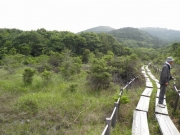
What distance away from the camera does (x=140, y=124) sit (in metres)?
4.57

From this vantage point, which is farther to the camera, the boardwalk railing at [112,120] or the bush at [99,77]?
the bush at [99,77]

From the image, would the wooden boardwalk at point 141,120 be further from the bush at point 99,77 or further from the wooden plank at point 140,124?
the bush at point 99,77

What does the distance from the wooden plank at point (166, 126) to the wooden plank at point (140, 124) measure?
1.43 feet

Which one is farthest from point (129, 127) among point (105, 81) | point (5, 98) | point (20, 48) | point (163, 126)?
point (20, 48)

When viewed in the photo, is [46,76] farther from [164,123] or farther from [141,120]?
[164,123]

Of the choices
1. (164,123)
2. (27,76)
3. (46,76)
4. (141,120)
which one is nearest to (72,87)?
(46,76)

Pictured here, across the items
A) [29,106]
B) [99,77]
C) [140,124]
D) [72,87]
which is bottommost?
[29,106]

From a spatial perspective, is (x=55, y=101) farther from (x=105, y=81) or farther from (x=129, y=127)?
(x=129, y=127)

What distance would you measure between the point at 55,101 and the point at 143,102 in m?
4.20

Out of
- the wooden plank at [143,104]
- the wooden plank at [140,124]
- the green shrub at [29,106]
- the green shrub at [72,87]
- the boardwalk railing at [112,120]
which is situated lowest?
the green shrub at [29,106]

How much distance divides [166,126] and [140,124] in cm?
75

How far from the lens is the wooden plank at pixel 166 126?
14.0 ft

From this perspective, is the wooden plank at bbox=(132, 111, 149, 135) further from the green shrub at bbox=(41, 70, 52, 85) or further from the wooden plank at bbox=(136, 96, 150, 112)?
the green shrub at bbox=(41, 70, 52, 85)

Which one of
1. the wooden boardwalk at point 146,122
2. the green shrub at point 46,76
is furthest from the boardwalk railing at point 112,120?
the green shrub at point 46,76
